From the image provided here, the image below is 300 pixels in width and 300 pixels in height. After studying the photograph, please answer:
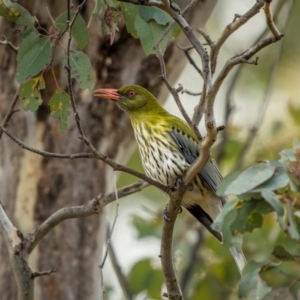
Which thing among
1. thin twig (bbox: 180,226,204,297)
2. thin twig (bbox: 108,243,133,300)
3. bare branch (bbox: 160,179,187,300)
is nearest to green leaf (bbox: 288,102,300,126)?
thin twig (bbox: 180,226,204,297)

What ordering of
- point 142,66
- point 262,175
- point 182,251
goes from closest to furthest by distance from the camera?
1. point 262,175
2. point 142,66
3. point 182,251

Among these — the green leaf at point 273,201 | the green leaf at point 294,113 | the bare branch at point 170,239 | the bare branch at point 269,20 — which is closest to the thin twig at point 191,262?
the green leaf at point 294,113

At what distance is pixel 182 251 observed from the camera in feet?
21.2

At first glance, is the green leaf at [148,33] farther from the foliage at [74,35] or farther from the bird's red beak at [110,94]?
the bird's red beak at [110,94]

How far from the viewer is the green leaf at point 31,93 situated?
3.20 m

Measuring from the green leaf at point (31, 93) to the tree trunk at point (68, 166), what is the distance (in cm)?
158

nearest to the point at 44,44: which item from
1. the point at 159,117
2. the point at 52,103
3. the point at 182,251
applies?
the point at 52,103

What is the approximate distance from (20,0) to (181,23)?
2.03 m

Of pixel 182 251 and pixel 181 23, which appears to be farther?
pixel 182 251

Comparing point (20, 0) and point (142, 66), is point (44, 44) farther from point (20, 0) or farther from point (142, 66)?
point (142, 66)

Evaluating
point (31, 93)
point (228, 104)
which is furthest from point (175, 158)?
point (228, 104)

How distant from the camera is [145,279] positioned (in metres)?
5.56

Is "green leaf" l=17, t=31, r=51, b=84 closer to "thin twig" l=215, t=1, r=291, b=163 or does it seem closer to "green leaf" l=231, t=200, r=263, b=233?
"green leaf" l=231, t=200, r=263, b=233

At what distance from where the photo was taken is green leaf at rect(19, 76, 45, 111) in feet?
10.5
